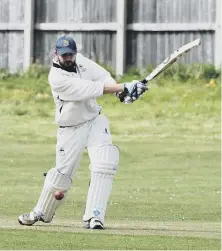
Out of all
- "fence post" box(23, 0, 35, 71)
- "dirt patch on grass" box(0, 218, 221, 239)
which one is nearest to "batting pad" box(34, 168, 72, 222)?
"dirt patch on grass" box(0, 218, 221, 239)

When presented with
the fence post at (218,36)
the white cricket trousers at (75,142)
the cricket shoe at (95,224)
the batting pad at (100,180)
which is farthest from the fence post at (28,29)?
the cricket shoe at (95,224)

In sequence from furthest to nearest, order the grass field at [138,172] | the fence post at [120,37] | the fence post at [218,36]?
1. the fence post at [120,37]
2. the fence post at [218,36]
3. the grass field at [138,172]

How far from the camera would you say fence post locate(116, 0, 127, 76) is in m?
24.2

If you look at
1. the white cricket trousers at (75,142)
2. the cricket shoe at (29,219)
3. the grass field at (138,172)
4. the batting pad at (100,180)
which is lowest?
the grass field at (138,172)

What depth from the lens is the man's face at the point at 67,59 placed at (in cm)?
1150

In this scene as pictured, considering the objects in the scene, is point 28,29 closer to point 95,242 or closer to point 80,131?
point 80,131

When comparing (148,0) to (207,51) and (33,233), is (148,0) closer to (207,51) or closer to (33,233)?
(207,51)

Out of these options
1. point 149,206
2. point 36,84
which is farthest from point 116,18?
point 149,206

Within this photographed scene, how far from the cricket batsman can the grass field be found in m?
0.20

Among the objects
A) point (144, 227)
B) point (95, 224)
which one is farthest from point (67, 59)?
point (144, 227)

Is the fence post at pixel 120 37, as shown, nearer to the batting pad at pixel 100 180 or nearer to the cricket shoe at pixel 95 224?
the batting pad at pixel 100 180

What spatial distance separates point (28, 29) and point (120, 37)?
1676 mm

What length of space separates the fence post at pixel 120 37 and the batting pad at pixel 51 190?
12.6m

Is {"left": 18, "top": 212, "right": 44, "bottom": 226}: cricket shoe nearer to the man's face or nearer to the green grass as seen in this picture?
the green grass
